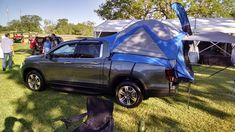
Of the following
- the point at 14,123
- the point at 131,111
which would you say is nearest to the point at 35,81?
the point at 14,123

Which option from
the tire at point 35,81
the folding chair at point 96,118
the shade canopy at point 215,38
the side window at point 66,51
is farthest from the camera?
the tire at point 35,81

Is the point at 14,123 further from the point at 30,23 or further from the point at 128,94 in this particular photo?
the point at 30,23

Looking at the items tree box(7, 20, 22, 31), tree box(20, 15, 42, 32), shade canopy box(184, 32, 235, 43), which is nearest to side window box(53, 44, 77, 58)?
shade canopy box(184, 32, 235, 43)

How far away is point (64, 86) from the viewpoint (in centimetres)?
687

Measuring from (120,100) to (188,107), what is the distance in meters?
1.73

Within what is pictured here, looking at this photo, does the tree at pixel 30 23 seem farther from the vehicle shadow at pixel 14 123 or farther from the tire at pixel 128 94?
the vehicle shadow at pixel 14 123

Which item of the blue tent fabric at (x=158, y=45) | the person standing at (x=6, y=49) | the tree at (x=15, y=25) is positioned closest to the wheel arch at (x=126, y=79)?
the blue tent fabric at (x=158, y=45)

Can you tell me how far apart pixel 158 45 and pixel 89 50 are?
6.02 feet

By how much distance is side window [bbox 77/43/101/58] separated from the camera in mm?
6414

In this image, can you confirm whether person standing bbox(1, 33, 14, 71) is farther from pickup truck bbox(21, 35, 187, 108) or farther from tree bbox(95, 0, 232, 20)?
tree bbox(95, 0, 232, 20)

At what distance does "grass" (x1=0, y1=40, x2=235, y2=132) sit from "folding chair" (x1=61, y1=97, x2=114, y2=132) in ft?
4.22

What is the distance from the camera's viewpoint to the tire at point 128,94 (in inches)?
233

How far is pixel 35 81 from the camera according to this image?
737cm

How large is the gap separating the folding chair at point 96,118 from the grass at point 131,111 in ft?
4.22
